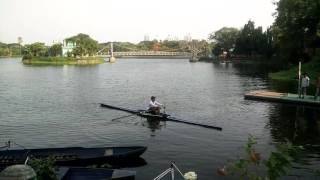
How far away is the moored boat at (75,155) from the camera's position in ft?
68.3

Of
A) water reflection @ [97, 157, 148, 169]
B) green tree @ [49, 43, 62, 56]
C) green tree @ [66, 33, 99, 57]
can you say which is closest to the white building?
green tree @ [49, 43, 62, 56]

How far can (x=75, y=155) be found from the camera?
21.4m

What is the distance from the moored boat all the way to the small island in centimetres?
14601

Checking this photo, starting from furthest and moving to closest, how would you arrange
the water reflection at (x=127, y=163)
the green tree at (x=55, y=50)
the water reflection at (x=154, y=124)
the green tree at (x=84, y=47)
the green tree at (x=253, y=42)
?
1. the green tree at (x=55, y=50)
2. the green tree at (x=84, y=47)
3. the green tree at (x=253, y=42)
4. the water reflection at (x=154, y=124)
5. the water reflection at (x=127, y=163)

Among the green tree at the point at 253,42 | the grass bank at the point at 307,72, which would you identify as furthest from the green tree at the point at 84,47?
the grass bank at the point at 307,72

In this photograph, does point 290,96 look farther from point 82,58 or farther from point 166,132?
point 82,58

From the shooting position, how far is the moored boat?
2083cm

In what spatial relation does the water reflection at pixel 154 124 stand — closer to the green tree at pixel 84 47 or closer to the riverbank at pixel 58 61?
the riverbank at pixel 58 61

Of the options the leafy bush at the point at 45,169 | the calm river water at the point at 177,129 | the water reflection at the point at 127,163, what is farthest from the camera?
the calm river water at the point at 177,129

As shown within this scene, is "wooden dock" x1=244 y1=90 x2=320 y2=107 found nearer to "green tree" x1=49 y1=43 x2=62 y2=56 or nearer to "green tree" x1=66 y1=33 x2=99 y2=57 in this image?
"green tree" x1=66 y1=33 x2=99 y2=57

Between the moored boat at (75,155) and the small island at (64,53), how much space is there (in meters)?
146

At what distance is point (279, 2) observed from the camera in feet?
277

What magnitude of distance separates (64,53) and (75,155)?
17693 cm

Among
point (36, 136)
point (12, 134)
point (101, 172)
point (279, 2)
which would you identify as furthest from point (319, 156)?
point (279, 2)
